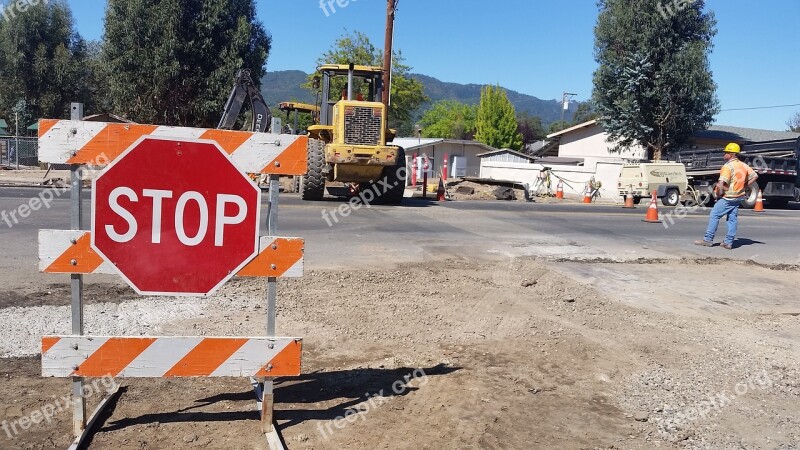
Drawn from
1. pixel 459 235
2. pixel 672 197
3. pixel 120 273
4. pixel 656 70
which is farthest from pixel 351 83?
pixel 656 70

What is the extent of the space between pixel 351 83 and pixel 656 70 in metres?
23.5

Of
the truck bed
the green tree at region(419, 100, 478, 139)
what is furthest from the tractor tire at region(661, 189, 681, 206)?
the green tree at region(419, 100, 478, 139)

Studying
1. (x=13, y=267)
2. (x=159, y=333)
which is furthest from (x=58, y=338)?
(x=13, y=267)

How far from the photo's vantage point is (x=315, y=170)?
1766 cm

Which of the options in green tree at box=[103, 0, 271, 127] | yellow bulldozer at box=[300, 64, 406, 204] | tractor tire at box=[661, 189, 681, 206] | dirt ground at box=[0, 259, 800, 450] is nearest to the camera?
dirt ground at box=[0, 259, 800, 450]

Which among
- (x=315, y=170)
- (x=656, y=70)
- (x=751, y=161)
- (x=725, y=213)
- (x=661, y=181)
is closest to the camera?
(x=725, y=213)

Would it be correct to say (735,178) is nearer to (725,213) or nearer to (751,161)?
(725,213)

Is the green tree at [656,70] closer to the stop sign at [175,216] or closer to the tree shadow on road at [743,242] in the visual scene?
the tree shadow on road at [743,242]

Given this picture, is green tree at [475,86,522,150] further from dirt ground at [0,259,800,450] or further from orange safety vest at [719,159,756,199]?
dirt ground at [0,259,800,450]

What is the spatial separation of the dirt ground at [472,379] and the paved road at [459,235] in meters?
2.31

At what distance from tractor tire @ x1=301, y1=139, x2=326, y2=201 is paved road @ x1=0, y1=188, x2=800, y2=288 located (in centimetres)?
57

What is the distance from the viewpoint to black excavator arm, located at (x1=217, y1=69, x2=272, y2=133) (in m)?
18.9

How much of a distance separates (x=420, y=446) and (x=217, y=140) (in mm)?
2127

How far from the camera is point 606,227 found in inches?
613
